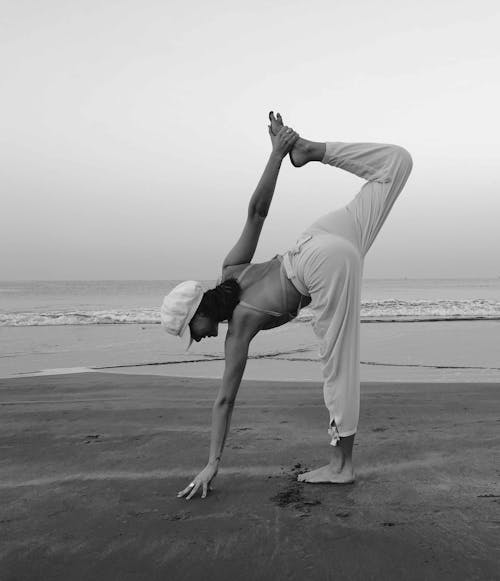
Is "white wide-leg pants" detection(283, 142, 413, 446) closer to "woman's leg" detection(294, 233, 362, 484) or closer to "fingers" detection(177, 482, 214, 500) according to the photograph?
"woman's leg" detection(294, 233, 362, 484)

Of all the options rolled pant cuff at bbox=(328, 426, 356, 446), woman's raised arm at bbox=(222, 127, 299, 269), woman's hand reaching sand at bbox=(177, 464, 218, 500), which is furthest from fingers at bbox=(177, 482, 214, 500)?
woman's raised arm at bbox=(222, 127, 299, 269)

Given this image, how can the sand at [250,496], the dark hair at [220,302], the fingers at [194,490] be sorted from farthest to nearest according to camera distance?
the dark hair at [220,302]
the fingers at [194,490]
the sand at [250,496]

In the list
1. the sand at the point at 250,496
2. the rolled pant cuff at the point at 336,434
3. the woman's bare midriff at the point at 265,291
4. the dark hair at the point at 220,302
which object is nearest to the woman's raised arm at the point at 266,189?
the woman's bare midriff at the point at 265,291

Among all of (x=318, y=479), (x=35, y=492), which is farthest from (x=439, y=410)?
(x=35, y=492)

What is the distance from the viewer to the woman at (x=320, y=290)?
313 cm

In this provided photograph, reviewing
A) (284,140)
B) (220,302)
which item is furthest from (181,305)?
(284,140)

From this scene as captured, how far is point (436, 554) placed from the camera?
89.9 inches

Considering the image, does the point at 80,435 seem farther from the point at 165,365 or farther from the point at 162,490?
the point at 165,365

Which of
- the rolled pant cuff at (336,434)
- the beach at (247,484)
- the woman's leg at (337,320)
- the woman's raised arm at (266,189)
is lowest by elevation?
the beach at (247,484)

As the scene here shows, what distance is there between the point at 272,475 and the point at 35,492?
4.21 feet

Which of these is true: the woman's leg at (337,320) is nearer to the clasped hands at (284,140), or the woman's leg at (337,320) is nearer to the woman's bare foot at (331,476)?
the woman's bare foot at (331,476)

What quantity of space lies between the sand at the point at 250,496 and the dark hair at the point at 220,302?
930mm

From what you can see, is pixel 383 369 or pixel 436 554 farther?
pixel 383 369

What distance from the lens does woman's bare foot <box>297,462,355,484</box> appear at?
321 centimetres
